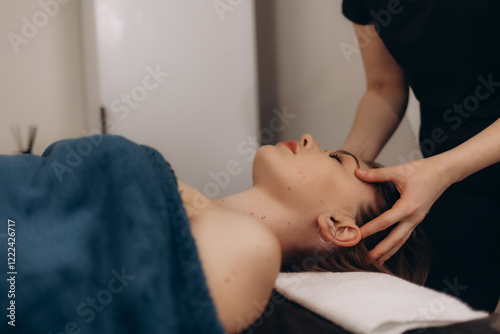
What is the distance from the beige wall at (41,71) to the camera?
156cm

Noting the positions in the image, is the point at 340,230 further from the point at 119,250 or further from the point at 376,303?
the point at 119,250

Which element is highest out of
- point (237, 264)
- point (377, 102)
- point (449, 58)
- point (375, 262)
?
point (449, 58)

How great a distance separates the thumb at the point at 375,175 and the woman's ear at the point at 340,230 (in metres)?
0.10

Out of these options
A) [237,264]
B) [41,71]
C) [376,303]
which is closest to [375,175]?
[376,303]

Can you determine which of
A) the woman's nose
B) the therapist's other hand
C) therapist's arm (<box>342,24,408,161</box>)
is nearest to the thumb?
the therapist's other hand

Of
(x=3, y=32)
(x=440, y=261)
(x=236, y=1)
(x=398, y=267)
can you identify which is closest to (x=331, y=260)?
(x=398, y=267)

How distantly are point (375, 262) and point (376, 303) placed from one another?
26 cm

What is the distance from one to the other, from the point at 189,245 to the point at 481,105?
2.77 feet

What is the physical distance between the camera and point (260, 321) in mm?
739

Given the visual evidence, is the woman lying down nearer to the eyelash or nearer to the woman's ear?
the woman's ear

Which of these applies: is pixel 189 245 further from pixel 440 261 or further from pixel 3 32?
pixel 3 32

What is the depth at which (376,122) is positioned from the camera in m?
1.21

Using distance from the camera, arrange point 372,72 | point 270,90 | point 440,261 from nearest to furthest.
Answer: point 440,261, point 372,72, point 270,90

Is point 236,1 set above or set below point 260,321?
above
